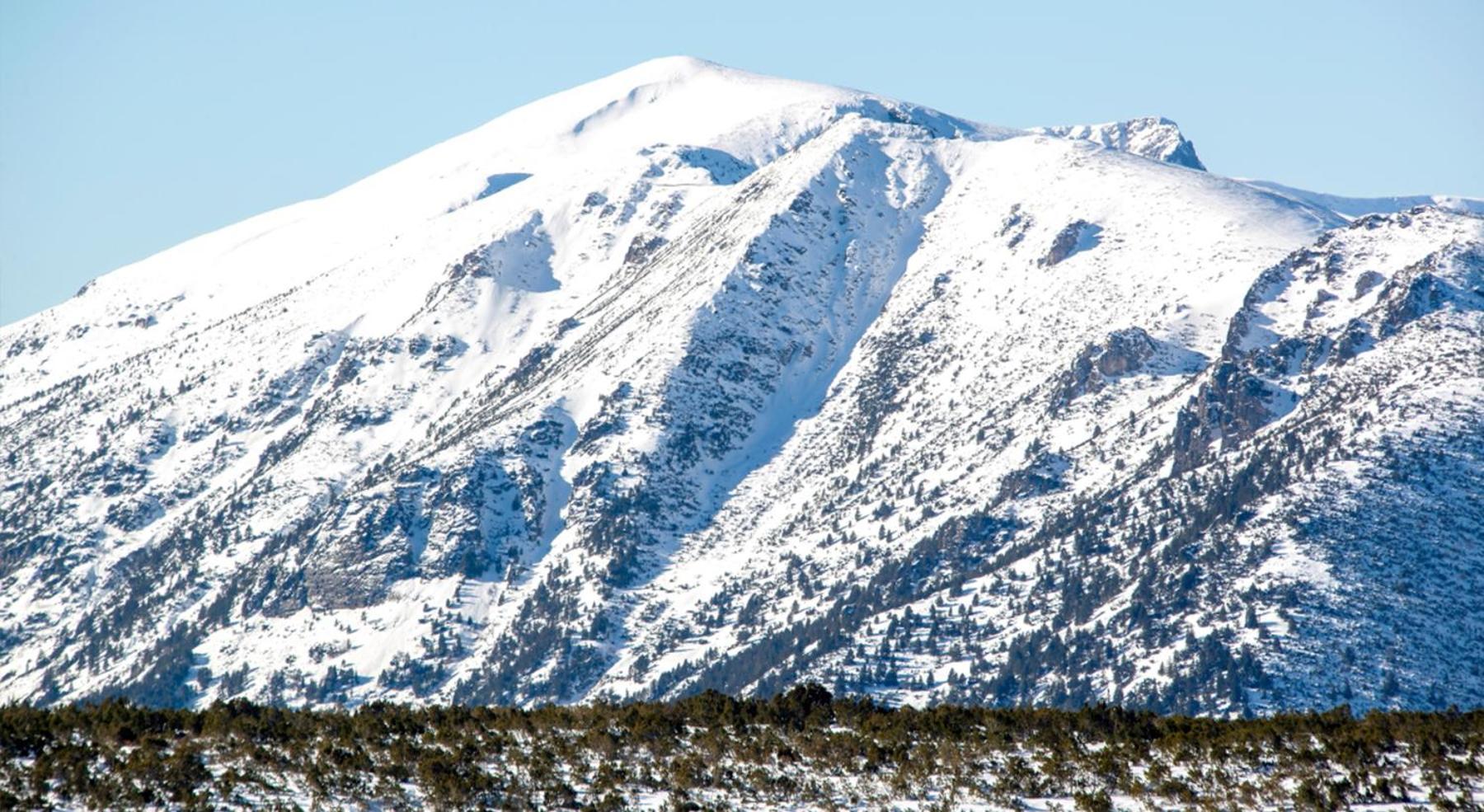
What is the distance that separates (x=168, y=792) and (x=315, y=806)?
576 cm

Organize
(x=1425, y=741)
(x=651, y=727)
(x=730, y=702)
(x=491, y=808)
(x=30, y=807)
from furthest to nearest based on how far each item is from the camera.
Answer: (x=730, y=702)
(x=651, y=727)
(x=1425, y=741)
(x=491, y=808)
(x=30, y=807)

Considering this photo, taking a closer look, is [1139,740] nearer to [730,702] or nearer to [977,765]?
[977,765]

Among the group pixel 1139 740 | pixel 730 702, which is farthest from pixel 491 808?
pixel 1139 740

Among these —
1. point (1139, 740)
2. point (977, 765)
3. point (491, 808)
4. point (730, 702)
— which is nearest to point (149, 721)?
point (491, 808)

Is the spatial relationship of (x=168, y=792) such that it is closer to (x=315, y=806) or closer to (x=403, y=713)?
(x=315, y=806)

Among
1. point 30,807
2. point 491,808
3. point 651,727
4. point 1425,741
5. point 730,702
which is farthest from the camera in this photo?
point 730,702

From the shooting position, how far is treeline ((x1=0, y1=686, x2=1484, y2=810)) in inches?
2987

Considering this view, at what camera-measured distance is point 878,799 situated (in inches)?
3098

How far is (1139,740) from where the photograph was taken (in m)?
88.2

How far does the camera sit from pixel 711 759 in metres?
85.1

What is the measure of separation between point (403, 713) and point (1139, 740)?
35.4m

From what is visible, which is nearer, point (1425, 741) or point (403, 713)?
point (1425, 741)

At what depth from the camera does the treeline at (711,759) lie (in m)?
75.9

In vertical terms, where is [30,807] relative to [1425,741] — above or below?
below
